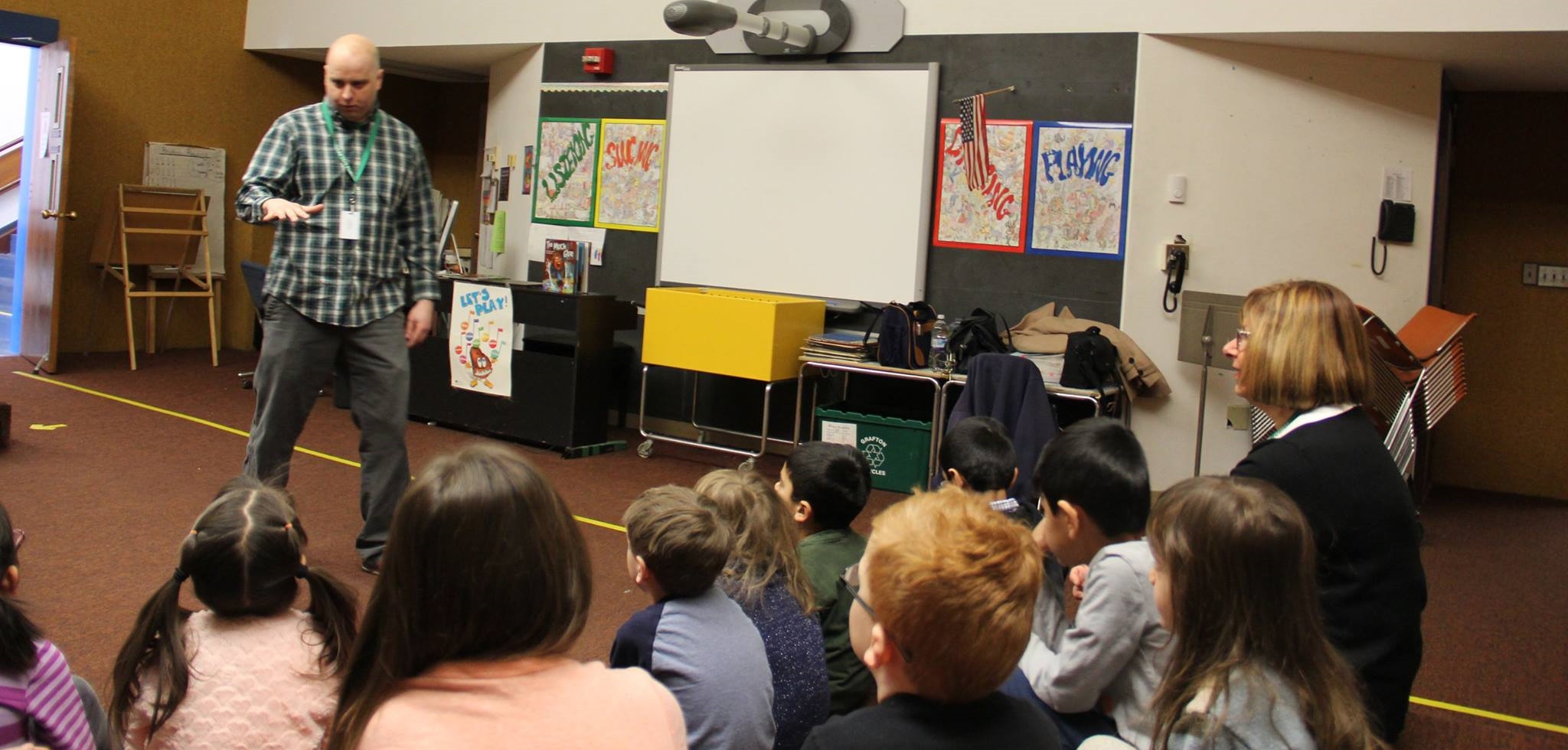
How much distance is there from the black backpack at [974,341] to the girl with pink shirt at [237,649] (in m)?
4.00

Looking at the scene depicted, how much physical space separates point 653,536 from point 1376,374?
3.99 metres

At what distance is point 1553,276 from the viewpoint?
646 cm

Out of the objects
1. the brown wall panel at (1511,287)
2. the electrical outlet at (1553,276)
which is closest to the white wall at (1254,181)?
the brown wall panel at (1511,287)

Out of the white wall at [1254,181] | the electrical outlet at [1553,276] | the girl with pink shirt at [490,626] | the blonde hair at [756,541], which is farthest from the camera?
the electrical outlet at [1553,276]

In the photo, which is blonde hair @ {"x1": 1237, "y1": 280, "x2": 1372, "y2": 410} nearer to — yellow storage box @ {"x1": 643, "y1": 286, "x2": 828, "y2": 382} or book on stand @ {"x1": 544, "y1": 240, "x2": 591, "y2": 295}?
yellow storage box @ {"x1": 643, "y1": 286, "x2": 828, "y2": 382}

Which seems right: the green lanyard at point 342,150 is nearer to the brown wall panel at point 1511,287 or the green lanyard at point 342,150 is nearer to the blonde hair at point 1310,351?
the blonde hair at point 1310,351

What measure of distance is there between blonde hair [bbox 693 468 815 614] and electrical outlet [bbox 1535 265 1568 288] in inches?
226

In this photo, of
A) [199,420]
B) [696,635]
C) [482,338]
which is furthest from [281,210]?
[199,420]

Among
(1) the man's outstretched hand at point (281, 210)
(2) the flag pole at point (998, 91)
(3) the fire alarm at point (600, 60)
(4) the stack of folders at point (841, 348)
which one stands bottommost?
(4) the stack of folders at point (841, 348)

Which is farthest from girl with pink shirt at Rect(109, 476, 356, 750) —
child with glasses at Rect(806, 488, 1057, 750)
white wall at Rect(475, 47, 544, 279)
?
white wall at Rect(475, 47, 544, 279)

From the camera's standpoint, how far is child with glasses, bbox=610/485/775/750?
6.18 feet

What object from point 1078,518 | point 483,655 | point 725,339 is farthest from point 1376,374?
point 483,655

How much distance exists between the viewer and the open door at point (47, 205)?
7.16 m

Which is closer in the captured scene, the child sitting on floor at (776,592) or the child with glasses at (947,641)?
the child with glasses at (947,641)
